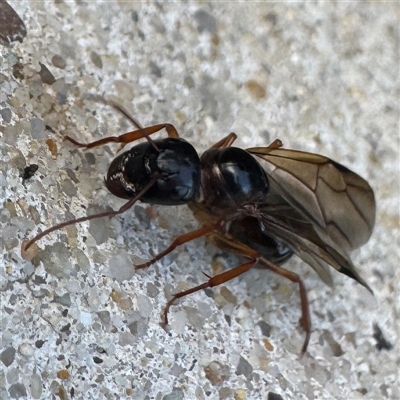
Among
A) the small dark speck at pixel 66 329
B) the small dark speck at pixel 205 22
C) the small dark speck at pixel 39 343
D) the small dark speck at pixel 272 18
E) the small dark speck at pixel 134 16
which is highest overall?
the small dark speck at pixel 272 18

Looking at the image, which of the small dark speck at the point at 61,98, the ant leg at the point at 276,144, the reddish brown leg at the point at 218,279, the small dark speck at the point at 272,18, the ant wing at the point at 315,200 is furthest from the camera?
the small dark speck at the point at 272,18

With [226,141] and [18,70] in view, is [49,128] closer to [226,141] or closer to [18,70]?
[18,70]

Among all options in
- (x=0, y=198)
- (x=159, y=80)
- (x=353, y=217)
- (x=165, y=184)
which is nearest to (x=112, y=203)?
(x=165, y=184)

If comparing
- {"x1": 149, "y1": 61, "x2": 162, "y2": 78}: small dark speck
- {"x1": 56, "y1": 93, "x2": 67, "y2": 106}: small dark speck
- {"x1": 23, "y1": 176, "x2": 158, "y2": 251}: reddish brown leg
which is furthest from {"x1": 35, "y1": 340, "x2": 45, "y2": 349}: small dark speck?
{"x1": 149, "y1": 61, "x2": 162, "y2": 78}: small dark speck

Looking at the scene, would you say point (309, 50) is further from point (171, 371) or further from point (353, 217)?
point (171, 371)

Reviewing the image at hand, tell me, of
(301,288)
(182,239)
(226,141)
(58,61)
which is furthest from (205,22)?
(301,288)

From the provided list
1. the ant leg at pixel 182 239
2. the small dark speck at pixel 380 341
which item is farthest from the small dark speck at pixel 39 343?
the small dark speck at pixel 380 341

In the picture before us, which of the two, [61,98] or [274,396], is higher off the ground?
[61,98]

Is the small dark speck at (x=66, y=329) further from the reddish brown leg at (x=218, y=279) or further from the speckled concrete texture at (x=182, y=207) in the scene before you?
the reddish brown leg at (x=218, y=279)
